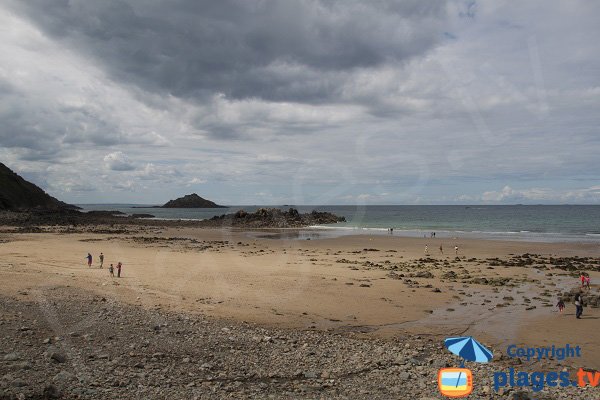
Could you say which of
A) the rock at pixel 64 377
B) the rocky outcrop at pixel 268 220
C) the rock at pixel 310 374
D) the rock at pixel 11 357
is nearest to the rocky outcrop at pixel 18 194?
the rocky outcrop at pixel 268 220

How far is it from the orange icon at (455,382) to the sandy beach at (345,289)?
3.49 m

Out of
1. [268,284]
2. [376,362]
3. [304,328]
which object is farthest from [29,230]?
[376,362]

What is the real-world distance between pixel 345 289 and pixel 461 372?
13.2 m

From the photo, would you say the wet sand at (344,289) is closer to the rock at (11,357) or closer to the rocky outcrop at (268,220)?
the rock at (11,357)

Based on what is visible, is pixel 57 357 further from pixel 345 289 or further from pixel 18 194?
pixel 18 194

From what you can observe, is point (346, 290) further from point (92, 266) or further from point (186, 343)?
point (92, 266)

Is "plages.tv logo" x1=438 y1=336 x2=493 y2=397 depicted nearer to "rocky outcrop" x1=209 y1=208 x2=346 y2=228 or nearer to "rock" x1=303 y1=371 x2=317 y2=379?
"rock" x1=303 y1=371 x2=317 y2=379

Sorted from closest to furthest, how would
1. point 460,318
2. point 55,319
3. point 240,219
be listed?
point 55,319, point 460,318, point 240,219

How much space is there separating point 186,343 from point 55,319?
5151mm

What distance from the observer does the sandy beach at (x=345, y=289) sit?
1653cm

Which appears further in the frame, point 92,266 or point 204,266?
point 204,266

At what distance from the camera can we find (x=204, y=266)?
1259 inches

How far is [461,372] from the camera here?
11.2m

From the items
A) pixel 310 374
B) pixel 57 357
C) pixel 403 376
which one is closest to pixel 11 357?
pixel 57 357
